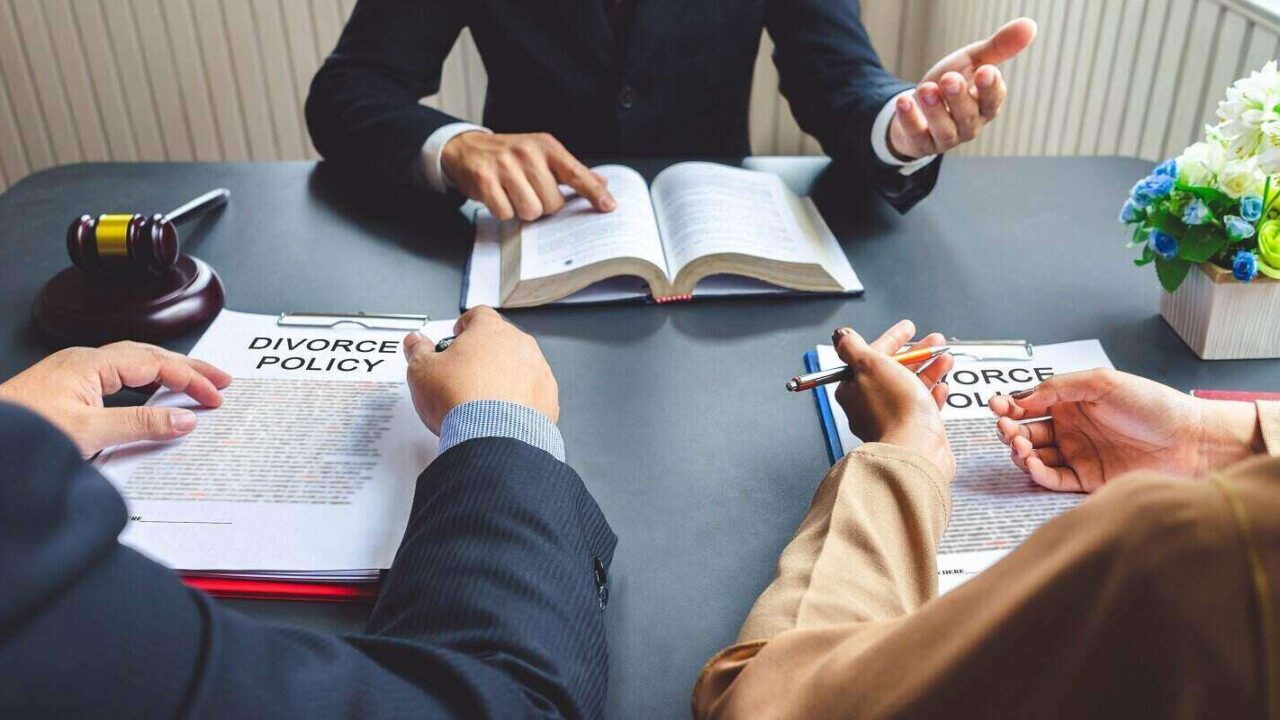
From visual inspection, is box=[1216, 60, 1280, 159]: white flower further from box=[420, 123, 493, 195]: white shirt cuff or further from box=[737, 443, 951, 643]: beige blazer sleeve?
box=[420, 123, 493, 195]: white shirt cuff

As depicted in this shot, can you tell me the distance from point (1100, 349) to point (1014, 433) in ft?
0.73

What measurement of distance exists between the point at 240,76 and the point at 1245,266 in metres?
2.45

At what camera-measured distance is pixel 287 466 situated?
805mm

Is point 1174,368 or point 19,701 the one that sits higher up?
point 19,701

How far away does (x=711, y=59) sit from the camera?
64.7 inches

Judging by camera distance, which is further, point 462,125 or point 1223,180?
point 462,125

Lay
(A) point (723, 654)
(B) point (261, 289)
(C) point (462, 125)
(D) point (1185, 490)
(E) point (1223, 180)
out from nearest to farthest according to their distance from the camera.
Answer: (D) point (1185, 490)
(A) point (723, 654)
(E) point (1223, 180)
(B) point (261, 289)
(C) point (462, 125)

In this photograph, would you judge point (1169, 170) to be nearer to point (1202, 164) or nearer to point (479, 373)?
point (1202, 164)

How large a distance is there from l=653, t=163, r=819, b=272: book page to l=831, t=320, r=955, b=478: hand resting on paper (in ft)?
0.76

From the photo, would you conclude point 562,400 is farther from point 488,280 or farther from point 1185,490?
point 1185,490

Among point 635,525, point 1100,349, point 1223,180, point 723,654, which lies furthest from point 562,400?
point 1223,180

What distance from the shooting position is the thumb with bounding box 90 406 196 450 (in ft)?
2.63

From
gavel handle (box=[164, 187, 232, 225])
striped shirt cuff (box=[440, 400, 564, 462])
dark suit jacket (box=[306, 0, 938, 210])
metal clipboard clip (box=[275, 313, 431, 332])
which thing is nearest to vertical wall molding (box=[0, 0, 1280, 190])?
dark suit jacket (box=[306, 0, 938, 210])

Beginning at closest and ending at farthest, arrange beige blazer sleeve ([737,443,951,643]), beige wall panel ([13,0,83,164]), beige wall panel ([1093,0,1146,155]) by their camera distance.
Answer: beige blazer sleeve ([737,443,951,643])
beige wall panel ([1093,0,1146,155])
beige wall panel ([13,0,83,164])
